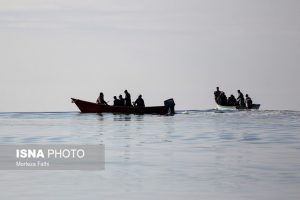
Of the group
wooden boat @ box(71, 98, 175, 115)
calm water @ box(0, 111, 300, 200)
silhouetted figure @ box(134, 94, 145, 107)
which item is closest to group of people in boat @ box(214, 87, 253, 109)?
wooden boat @ box(71, 98, 175, 115)

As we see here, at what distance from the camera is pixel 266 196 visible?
41.7ft

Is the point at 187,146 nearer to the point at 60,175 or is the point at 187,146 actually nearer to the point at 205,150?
the point at 205,150

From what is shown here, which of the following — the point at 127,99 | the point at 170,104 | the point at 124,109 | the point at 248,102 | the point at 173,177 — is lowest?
the point at 173,177

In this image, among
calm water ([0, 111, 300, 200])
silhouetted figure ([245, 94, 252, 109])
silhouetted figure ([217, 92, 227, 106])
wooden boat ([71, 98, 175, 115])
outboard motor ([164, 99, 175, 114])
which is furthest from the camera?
silhouetted figure ([245, 94, 252, 109])

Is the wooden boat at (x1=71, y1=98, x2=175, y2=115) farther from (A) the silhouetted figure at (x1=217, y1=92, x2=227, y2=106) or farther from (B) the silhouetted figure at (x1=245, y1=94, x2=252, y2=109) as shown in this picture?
(B) the silhouetted figure at (x1=245, y1=94, x2=252, y2=109)

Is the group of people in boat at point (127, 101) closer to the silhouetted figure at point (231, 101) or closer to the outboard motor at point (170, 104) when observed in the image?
the outboard motor at point (170, 104)

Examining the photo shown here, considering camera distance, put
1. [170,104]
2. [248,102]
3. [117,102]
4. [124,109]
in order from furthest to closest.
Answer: [248,102] → [170,104] → [117,102] → [124,109]

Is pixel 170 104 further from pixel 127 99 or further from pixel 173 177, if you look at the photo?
pixel 173 177

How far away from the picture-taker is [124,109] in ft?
200

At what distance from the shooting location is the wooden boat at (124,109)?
61.0 metres

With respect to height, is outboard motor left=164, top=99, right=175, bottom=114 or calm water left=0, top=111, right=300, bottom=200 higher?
outboard motor left=164, top=99, right=175, bottom=114

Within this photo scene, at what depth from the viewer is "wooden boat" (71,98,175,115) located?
200 ft

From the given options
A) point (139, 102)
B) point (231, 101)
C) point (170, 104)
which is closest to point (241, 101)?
point (231, 101)

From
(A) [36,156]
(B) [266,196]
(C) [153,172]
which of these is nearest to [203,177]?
(C) [153,172]
